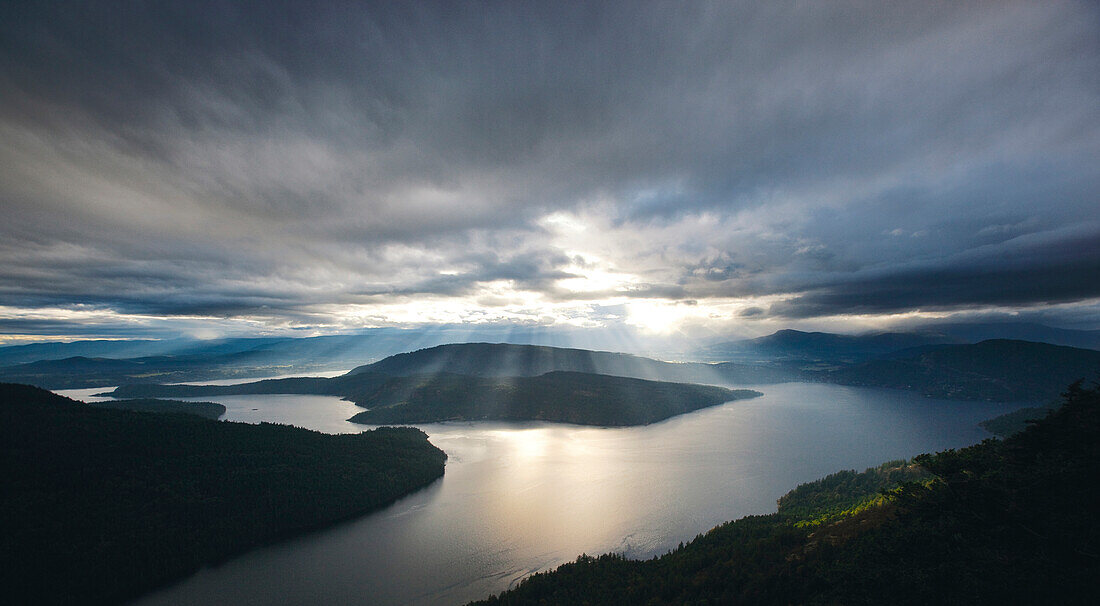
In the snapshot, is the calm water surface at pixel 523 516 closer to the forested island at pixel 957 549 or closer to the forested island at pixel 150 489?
the forested island at pixel 150 489

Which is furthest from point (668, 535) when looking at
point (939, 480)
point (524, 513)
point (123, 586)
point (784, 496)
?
point (123, 586)

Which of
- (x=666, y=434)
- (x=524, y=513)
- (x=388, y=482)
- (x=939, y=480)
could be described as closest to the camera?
(x=939, y=480)

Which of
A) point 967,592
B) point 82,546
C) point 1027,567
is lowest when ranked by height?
point 82,546

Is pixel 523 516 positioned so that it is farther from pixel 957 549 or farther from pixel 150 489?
pixel 150 489

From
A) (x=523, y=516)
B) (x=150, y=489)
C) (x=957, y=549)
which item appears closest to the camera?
(x=957, y=549)

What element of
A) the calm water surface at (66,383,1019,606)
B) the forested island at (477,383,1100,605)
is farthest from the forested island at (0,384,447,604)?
the forested island at (477,383,1100,605)

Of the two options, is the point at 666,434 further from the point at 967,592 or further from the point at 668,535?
the point at 967,592

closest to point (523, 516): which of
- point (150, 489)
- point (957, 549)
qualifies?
point (957, 549)
